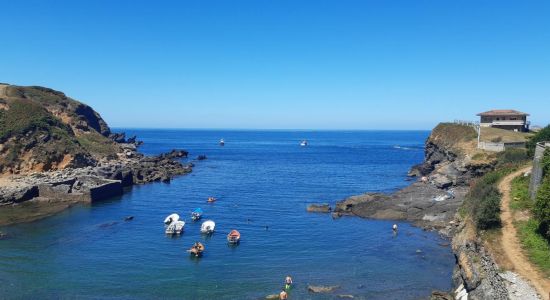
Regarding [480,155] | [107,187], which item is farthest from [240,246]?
[480,155]

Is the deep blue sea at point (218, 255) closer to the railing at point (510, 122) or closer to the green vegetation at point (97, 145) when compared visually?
the green vegetation at point (97, 145)

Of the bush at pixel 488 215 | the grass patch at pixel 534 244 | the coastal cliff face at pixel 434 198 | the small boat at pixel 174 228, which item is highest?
the bush at pixel 488 215

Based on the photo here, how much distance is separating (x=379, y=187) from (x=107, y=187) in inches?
1957

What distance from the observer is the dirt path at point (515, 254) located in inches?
963

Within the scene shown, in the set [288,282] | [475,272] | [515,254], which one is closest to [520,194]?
[515,254]

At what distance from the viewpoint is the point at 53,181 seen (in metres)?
75.2

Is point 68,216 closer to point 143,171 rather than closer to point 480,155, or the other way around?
point 143,171

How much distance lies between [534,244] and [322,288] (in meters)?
15.7

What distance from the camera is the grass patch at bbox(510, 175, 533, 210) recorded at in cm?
3431

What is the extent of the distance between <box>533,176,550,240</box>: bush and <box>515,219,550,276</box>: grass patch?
0.52 meters

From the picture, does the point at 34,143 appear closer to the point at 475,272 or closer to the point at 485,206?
the point at 485,206

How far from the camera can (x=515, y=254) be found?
28047 mm

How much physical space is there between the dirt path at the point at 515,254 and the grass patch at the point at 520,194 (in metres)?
0.47

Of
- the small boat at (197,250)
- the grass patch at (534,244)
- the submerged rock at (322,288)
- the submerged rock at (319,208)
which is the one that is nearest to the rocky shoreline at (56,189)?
the small boat at (197,250)
